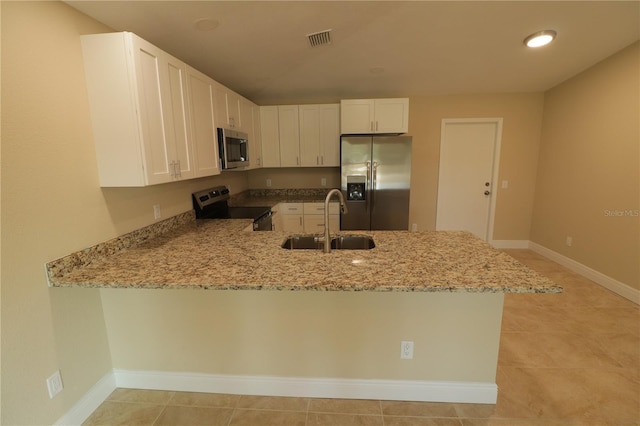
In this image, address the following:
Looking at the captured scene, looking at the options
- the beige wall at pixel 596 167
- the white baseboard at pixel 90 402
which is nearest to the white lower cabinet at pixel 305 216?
the white baseboard at pixel 90 402

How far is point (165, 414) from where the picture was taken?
165cm

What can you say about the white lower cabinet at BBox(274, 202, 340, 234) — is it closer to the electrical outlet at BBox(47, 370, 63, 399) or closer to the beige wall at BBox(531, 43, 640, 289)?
the electrical outlet at BBox(47, 370, 63, 399)

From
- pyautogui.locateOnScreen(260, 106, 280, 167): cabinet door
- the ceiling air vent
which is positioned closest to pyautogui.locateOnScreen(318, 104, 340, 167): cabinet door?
pyautogui.locateOnScreen(260, 106, 280, 167): cabinet door

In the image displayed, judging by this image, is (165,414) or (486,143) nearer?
(165,414)

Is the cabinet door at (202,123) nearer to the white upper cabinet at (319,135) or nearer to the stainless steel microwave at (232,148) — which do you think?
the stainless steel microwave at (232,148)

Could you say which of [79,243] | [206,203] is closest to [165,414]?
[79,243]

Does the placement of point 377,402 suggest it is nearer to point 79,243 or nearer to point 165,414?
point 165,414

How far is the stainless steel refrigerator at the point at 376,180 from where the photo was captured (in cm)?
349

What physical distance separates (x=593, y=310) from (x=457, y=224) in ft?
6.79

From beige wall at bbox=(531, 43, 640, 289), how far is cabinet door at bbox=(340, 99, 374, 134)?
8.29ft

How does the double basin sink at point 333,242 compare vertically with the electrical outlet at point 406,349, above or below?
above

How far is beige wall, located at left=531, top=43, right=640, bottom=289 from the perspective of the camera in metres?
2.80

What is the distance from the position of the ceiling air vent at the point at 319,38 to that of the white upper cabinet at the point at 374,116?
1.35 metres

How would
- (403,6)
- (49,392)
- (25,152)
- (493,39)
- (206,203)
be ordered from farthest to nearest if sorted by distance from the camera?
(206,203)
(493,39)
(403,6)
(49,392)
(25,152)
